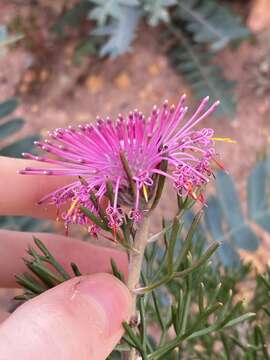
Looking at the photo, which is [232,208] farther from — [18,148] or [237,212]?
[18,148]

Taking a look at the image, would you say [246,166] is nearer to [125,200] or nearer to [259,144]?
[259,144]

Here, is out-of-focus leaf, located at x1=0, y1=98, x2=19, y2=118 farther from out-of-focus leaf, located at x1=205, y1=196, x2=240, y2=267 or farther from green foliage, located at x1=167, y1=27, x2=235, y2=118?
green foliage, located at x1=167, y1=27, x2=235, y2=118

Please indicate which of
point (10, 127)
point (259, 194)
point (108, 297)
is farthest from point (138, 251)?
point (10, 127)

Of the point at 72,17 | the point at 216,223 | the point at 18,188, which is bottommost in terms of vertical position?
the point at 216,223

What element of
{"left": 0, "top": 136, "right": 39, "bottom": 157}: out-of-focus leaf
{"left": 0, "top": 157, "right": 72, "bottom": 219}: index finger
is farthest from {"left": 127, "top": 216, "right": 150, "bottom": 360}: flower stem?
{"left": 0, "top": 136, "right": 39, "bottom": 157}: out-of-focus leaf

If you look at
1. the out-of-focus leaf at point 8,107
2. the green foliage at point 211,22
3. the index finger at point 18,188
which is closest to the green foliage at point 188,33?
the green foliage at point 211,22

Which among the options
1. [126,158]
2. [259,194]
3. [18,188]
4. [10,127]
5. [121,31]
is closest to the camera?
[126,158]

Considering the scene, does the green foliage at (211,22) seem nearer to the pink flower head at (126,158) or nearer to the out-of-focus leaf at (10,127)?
the out-of-focus leaf at (10,127)

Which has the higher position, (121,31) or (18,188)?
(121,31)
